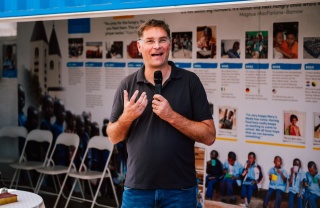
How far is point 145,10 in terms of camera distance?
4641 mm

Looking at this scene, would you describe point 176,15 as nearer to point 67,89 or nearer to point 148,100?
point 67,89

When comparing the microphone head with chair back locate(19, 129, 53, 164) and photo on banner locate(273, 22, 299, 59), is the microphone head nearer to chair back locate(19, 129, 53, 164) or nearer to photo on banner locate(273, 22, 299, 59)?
photo on banner locate(273, 22, 299, 59)

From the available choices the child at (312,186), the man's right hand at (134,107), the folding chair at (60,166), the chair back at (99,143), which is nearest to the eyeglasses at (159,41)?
the man's right hand at (134,107)

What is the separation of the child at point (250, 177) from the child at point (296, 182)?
373mm

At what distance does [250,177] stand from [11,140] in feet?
13.9

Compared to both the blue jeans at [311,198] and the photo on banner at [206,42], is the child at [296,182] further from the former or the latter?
the photo on banner at [206,42]

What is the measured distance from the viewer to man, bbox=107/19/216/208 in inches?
137

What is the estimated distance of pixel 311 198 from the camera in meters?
5.67

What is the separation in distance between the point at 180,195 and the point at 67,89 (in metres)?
4.75

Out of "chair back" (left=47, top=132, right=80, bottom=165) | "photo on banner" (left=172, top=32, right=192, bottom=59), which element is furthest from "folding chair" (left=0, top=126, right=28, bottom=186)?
"photo on banner" (left=172, top=32, right=192, bottom=59)

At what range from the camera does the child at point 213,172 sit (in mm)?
6402

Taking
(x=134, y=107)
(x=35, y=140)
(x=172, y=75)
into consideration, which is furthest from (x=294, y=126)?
(x=35, y=140)

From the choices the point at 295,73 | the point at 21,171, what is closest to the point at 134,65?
the point at 295,73

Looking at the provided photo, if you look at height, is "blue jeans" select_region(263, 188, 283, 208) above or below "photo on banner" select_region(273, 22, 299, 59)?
below
